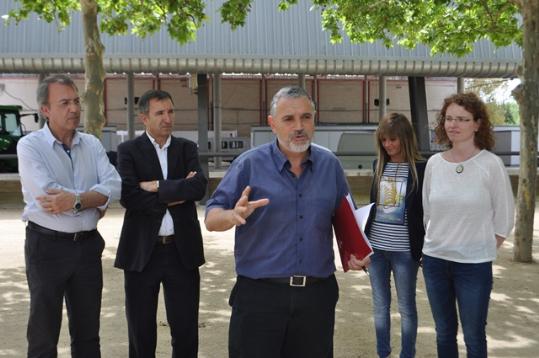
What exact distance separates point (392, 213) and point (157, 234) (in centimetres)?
153

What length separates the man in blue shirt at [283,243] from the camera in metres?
2.74

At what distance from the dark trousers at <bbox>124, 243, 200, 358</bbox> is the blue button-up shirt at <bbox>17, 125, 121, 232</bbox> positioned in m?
0.47

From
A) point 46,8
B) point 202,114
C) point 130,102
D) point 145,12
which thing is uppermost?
point 145,12

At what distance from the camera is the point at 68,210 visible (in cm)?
340

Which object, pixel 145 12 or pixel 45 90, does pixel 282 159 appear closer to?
pixel 45 90

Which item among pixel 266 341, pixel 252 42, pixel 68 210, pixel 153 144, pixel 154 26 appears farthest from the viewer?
pixel 252 42

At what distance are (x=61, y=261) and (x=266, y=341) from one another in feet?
4.54

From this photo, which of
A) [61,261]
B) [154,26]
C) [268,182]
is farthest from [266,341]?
[154,26]

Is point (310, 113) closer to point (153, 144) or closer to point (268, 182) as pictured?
point (268, 182)

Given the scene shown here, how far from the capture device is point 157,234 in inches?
149

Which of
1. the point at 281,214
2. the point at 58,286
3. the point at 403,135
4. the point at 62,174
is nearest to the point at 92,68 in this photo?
the point at 62,174

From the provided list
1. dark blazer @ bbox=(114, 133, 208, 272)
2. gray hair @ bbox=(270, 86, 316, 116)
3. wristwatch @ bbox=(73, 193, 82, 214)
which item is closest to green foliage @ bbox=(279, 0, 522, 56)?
dark blazer @ bbox=(114, 133, 208, 272)

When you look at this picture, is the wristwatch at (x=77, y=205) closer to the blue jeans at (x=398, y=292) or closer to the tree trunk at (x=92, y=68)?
the blue jeans at (x=398, y=292)

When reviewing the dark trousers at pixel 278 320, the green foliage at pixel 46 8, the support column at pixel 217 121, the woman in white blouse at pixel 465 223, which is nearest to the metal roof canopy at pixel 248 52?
the support column at pixel 217 121
